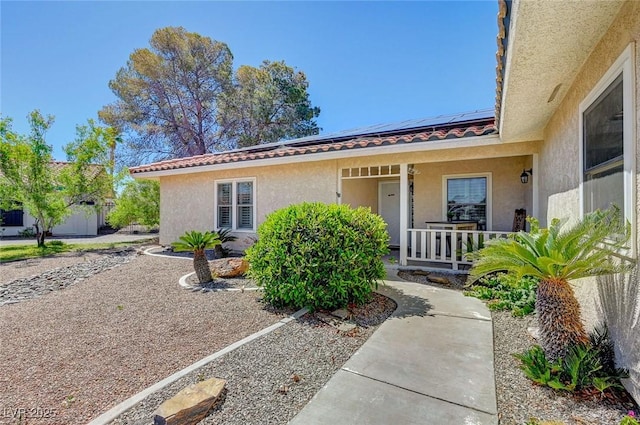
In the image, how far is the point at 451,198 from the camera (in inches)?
375

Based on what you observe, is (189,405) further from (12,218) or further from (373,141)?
(12,218)

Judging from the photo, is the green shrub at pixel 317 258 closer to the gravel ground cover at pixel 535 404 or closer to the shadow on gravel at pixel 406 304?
the shadow on gravel at pixel 406 304

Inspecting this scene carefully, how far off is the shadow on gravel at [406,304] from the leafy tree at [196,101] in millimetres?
19189

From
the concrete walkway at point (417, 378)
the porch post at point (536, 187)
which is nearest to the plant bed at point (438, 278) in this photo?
the concrete walkway at point (417, 378)

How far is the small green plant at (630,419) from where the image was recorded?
2113 millimetres

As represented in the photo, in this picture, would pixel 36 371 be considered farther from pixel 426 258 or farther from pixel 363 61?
pixel 363 61

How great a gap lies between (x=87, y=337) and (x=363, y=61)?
1527 centimetres

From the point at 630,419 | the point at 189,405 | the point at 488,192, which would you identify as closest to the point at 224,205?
the point at 488,192

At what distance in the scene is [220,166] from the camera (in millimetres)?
10031

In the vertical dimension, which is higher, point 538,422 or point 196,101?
point 196,101

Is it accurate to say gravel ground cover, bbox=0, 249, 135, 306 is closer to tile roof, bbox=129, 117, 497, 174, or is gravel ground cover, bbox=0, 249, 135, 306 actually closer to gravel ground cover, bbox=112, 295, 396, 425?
tile roof, bbox=129, 117, 497, 174

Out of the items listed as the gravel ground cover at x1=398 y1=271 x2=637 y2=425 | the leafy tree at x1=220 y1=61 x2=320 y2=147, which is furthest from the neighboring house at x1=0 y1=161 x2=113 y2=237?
the gravel ground cover at x1=398 y1=271 x2=637 y2=425

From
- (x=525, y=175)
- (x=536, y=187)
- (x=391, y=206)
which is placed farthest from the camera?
(x=391, y=206)

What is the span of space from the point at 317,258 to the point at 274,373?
1.96 metres
